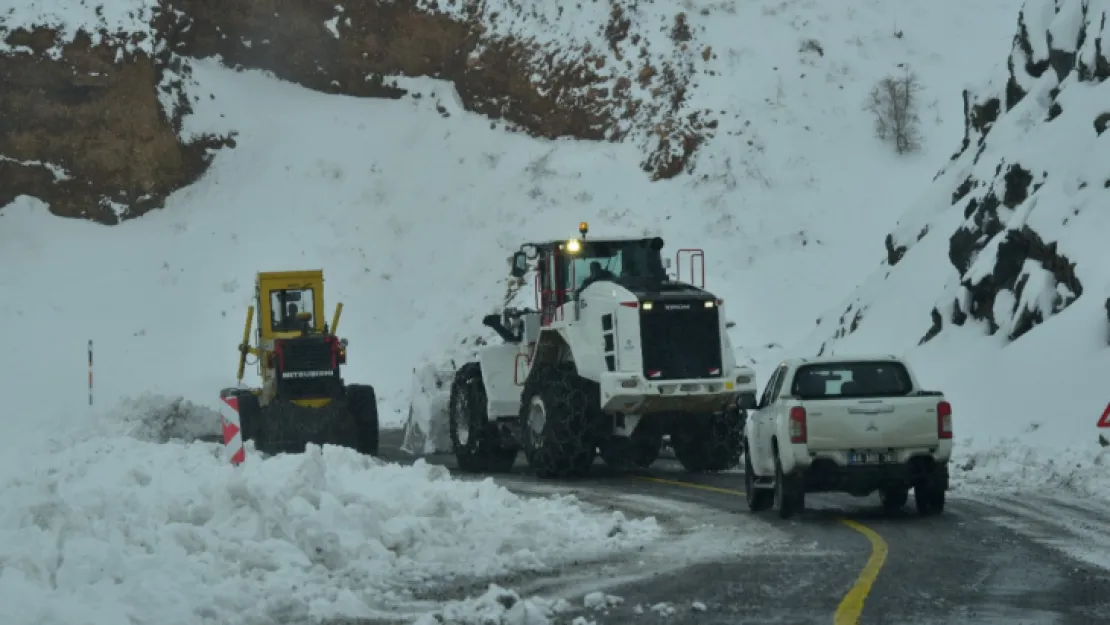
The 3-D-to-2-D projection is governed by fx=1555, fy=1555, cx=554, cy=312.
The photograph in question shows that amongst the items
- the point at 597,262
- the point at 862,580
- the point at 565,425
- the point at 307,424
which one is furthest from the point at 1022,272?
the point at 862,580

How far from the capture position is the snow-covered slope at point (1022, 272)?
22.7 m

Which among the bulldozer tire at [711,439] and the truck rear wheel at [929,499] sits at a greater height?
the bulldozer tire at [711,439]

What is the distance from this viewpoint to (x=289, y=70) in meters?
50.6

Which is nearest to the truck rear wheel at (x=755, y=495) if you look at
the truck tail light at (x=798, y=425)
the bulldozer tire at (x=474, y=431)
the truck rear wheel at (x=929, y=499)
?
the truck tail light at (x=798, y=425)

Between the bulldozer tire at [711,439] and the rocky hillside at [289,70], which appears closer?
the bulldozer tire at [711,439]

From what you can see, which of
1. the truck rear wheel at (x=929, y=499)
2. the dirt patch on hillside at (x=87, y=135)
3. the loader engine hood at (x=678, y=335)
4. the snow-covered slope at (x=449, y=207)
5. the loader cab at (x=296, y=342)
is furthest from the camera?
the dirt patch on hillside at (x=87, y=135)

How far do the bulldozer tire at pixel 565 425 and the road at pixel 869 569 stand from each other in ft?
11.3

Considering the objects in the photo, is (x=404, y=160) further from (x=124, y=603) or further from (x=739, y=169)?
(x=124, y=603)

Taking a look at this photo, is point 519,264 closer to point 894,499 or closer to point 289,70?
point 894,499

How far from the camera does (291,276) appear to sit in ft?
89.6

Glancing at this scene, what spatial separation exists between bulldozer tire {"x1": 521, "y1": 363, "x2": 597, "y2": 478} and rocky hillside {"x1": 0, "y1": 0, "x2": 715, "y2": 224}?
22.1 meters

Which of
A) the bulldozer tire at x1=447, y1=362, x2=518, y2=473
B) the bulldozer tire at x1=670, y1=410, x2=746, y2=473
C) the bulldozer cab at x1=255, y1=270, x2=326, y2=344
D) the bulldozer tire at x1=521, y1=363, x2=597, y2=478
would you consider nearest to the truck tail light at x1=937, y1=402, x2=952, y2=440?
the bulldozer tire at x1=670, y1=410, x2=746, y2=473

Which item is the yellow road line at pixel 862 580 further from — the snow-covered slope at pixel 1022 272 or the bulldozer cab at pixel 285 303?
the bulldozer cab at pixel 285 303

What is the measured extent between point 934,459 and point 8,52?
125 feet
